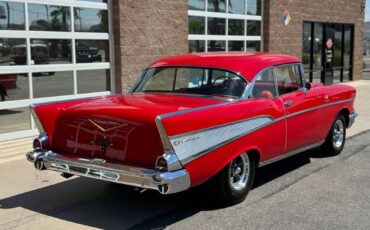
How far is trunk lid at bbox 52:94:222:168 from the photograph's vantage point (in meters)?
4.40

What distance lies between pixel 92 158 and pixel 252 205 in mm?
1690

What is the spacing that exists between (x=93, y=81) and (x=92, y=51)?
1.91 feet

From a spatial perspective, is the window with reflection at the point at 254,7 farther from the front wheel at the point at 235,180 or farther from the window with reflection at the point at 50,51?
the front wheel at the point at 235,180

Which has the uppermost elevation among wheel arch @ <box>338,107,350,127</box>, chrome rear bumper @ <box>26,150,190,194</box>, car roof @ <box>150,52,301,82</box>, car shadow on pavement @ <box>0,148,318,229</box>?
car roof @ <box>150,52,301,82</box>

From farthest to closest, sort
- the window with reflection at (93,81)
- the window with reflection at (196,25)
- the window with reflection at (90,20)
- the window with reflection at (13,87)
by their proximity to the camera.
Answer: the window with reflection at (196,25) < the window with reflection at (93,81) < the window with reflection at (90,20) < the window with reflection at (13,87)

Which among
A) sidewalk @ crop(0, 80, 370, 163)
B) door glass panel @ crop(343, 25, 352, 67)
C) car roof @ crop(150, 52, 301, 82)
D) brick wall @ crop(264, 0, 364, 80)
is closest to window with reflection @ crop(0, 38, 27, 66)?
sidewalk @ crop(0, 80, 370, 163)

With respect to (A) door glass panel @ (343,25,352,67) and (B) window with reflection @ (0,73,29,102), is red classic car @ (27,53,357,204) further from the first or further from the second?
(A) door glass panel @ (343,25,352,67)

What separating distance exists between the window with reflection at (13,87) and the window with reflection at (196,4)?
477 centimetres

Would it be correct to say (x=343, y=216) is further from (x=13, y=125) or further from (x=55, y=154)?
(x=13, y=125)

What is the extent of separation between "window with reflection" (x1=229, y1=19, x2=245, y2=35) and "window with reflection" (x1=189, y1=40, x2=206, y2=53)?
138 centimetres

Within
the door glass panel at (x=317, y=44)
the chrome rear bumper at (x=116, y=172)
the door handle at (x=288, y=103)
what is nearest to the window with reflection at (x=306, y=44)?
the door glass panel at (x=317, y=44)

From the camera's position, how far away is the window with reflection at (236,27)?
13461 millimetres

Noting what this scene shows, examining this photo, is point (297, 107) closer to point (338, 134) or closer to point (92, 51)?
point (338, 134)

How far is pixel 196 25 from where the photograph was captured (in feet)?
39.8
